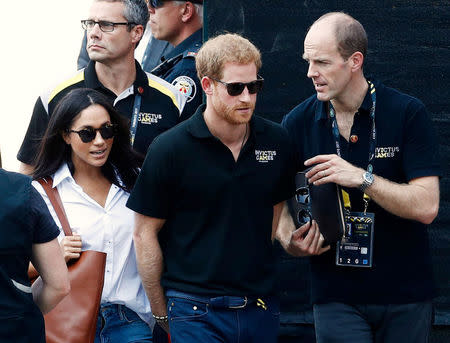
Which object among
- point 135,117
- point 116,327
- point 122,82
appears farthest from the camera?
point 122,82

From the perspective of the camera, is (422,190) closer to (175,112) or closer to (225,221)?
(225,221)

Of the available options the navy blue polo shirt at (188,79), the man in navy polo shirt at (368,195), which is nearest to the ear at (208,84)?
the man in navy polo shirt at (368,195)

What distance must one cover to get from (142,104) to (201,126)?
0.90 meters

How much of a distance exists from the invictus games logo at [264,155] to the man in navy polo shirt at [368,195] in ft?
0.53

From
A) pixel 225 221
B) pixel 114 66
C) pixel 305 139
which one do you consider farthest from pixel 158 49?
pixel 225 221

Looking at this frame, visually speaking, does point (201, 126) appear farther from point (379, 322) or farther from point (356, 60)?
point (379, 322)

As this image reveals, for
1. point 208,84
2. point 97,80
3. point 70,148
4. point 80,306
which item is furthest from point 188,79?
point 80,306

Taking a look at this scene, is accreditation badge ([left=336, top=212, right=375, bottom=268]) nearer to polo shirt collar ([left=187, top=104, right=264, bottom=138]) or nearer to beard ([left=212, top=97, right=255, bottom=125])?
polo shirt collar ([left=187, top=104, right=264, bottom=138])

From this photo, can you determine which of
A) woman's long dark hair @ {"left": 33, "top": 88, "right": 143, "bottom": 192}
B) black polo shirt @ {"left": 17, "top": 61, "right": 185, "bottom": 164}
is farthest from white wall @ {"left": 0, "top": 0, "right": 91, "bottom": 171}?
woman's long dark hair @ {"left": 33, "top": 88, "right": 143, "bottom": 192}

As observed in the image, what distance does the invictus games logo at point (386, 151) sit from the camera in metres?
4.40

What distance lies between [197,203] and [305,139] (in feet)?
2.41

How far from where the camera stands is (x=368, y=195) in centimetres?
431

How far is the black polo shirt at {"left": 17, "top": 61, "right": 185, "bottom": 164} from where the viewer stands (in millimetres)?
4965

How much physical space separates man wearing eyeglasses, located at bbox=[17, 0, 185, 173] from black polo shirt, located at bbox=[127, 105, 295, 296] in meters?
0.80
